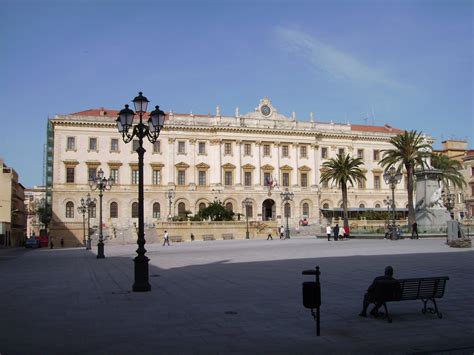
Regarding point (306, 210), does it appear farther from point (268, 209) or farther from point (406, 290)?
point (406, 290)

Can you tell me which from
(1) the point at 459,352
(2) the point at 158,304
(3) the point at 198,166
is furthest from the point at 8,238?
(1) the point at 459,352

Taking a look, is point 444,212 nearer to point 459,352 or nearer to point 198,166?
point 198,166

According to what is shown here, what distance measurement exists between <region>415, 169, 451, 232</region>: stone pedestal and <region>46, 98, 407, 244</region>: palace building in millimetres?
26858

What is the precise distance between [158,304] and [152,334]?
300 cm

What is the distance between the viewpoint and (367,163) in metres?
77.4

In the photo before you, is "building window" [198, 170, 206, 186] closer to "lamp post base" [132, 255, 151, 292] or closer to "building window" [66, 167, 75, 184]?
"building window" [66, 167, 75, 184]

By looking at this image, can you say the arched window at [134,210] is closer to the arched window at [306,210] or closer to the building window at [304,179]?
the arched window at [306,210]

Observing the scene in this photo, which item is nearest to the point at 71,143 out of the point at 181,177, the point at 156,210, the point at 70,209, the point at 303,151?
the point at 70,209

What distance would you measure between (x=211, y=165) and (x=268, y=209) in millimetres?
10347

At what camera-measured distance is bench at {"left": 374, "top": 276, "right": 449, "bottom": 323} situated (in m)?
8.27

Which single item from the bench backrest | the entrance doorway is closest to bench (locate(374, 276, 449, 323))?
the bench backrest

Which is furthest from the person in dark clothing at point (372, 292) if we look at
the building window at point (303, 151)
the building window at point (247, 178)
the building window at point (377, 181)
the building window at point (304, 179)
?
the building window at point (377, 181)

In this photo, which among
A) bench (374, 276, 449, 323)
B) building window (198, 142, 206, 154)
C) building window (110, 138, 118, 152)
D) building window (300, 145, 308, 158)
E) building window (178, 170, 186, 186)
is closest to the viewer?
bench (374, 276, 449, 323)

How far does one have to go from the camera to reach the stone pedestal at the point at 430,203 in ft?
139
